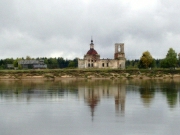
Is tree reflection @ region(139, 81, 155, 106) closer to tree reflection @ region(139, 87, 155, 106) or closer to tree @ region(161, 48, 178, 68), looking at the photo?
tree reflection @ region(139, 87, 155, 106)

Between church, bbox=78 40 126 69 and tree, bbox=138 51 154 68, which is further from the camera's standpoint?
church, bbox=78 40 126 69

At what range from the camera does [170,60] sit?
336 feet

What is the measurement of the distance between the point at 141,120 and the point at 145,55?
284ft

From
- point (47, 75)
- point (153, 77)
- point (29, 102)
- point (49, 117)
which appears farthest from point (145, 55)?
point (49, 117)

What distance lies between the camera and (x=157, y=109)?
28.6 meters

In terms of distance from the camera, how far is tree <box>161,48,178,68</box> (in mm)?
102500

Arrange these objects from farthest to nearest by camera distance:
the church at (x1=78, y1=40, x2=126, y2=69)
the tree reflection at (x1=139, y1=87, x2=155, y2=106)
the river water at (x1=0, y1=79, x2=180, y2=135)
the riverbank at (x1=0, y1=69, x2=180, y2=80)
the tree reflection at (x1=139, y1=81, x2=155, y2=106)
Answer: the church at (x1=78, y1=40, x2=126, y2=69) → the riverbank at (x1=0, y1=69, x2=180, y2=80) → the tree reflection at (x1=139, y1=81, x2=155, y2=106) → the tree reflection at (x1=139, y1=87, x2=155, y2=106) → the river water at (x1=0, y1=79, x2=180, y2=135)

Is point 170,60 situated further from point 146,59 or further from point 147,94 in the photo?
point 147,94

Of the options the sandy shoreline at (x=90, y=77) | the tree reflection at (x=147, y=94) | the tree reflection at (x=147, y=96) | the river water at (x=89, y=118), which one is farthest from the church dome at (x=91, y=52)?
the river water at (x=89, y=118)

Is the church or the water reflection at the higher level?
the church

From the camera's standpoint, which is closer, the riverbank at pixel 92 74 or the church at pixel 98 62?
the riverbank at pixel 92 74

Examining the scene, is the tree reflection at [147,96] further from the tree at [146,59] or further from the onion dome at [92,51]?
the onion dome at [92,51]

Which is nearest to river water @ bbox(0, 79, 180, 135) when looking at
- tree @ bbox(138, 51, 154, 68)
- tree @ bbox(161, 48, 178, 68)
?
tree @ bbox(161, 48, 178, 68)

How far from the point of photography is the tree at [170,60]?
10250 centimetres
